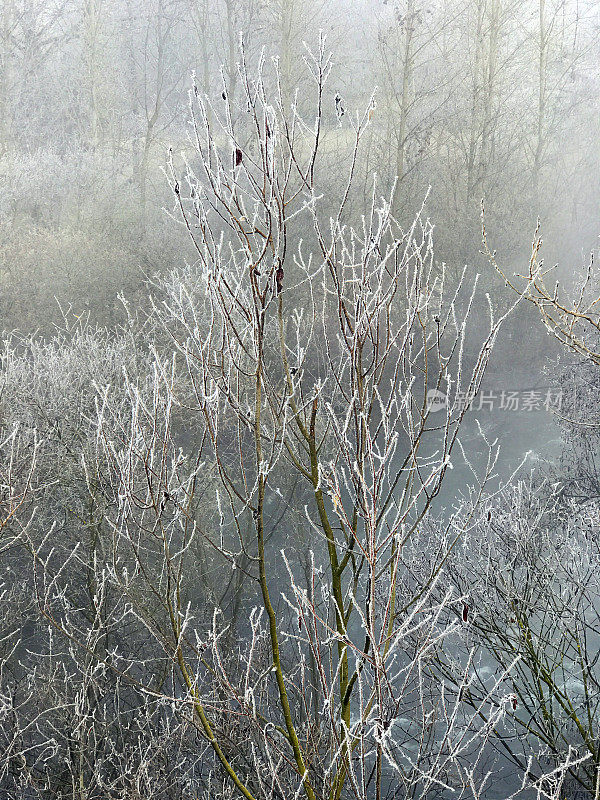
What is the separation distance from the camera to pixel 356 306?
7.83 ft

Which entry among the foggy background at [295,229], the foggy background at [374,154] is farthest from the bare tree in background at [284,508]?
the foggy background at [374,154]

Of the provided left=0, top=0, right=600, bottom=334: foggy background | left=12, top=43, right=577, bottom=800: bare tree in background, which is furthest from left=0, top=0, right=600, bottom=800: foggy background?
left=12, top=43, right=577, bottom=800: bare tree in background

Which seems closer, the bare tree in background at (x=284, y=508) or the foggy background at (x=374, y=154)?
the bare tree in background at (x=284, y=508)

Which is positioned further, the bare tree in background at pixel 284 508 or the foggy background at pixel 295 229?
the foggy background at pixel 295 229

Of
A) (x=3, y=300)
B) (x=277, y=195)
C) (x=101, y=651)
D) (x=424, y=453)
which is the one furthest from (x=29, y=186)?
(x=277, y=195)

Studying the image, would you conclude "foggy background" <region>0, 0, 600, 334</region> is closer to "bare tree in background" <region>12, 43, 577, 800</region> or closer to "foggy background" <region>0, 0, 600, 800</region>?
"foggy background" <region>0, 0, 600, 800</region>

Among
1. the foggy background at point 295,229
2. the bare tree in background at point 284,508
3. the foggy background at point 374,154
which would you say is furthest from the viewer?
the foggy background at point 374,154

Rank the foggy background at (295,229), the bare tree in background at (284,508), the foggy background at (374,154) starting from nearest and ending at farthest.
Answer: the bare tree in background at (284,508)
the foggy background at (295,229)
the foggy background at (374,154)

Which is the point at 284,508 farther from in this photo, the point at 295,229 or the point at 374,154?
the point at 374,154

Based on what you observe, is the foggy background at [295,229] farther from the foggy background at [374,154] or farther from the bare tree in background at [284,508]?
the bare tree in background at [284,508]

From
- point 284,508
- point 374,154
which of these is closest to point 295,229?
point 374,154

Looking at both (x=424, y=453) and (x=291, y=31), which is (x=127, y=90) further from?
(x=424, y=453)

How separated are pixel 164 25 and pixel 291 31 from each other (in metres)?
12.3

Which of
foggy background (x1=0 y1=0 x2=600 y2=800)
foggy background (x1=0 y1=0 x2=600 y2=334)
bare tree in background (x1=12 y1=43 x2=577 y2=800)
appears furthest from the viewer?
foggy background (x1=0 y1=0 x2=600 y2=334)
